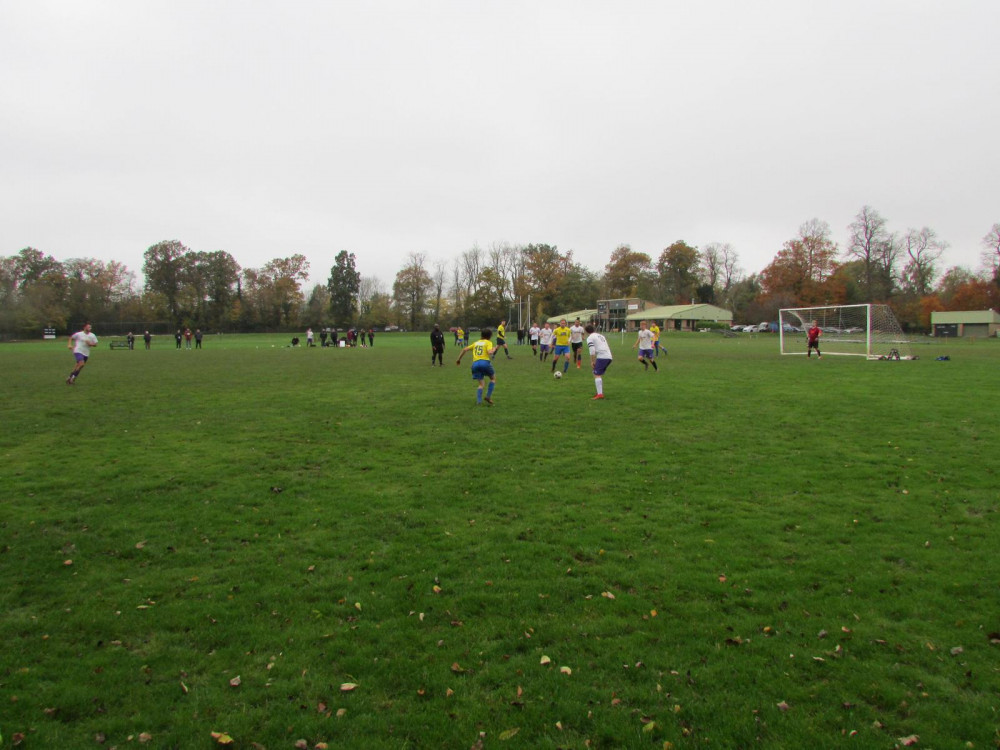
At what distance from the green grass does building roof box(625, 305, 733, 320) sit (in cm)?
7783

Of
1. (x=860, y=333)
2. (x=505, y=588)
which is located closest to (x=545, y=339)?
(x=860, y=333)

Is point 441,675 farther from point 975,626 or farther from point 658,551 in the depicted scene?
point 975,626

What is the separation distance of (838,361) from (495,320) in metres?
75.1

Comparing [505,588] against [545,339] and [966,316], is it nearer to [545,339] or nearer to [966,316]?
[545,339]

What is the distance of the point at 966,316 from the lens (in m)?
69.2

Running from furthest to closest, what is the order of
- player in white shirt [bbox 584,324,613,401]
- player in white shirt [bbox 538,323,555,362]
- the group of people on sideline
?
the group of people on sideline → player in white shirt [bbox 538,323,555,362] → player in white shirt [bbox 584,324,613,401]

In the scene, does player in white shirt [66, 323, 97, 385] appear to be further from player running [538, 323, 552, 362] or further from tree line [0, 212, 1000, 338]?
tree line [0, 212, 1000, 338]

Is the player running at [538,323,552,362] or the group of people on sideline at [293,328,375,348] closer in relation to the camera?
the player running at [538,323,552,362]

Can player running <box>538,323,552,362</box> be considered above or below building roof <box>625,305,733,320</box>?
below

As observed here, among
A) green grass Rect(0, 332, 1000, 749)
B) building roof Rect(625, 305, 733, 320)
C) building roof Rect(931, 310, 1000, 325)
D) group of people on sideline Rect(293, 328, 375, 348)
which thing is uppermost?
building roof Rect(625, 305, 733, 320)

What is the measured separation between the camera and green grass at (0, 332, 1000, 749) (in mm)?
3340

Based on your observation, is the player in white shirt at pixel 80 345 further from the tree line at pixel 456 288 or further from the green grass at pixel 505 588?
the tree line at pixel 456 288

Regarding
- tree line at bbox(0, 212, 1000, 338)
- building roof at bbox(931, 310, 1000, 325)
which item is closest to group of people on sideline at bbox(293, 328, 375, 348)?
tree line at bbox(0, 212, 1000, 338)

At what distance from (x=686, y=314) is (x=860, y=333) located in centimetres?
5572
